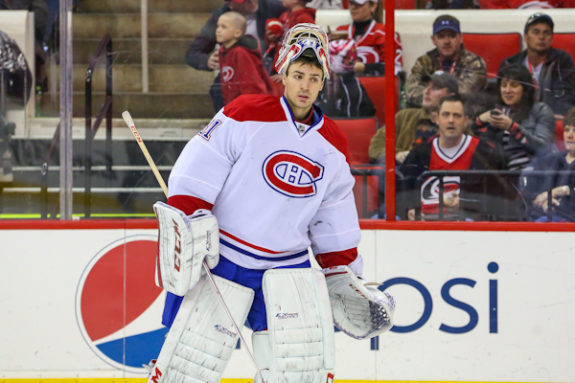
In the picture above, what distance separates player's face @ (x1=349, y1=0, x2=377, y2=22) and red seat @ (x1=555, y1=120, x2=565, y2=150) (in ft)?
2.80

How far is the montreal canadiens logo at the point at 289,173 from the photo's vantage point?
8.30 ft

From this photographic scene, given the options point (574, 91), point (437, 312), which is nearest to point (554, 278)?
point (437, 312)

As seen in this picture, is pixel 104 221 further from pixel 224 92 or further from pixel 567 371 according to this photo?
pixel 567 371

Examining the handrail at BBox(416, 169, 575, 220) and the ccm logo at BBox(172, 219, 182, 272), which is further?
the handrail at BBox(416, 169, 575, 220)

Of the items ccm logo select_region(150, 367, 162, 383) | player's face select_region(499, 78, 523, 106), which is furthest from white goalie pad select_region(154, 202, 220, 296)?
player's face select_region(499, 78, 523, 106)

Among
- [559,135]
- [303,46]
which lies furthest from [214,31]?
[559,135]

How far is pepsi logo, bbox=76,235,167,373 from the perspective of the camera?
348 centimetres

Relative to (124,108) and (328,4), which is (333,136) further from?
(124,108)

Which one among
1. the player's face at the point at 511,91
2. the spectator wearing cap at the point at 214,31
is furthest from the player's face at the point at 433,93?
the spectator wearing cap at the point at 214,31

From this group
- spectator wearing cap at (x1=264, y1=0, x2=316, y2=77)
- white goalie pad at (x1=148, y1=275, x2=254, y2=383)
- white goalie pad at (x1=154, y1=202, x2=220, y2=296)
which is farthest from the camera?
spectator wearing cap at (x1=264, y1=0, x2=316, y2=77)

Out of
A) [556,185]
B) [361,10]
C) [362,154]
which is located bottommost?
[556,185]

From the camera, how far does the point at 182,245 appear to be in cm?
242

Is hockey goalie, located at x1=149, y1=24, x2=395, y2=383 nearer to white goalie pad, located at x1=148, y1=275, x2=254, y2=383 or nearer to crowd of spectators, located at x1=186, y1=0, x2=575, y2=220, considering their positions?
white goalie pad, located at x1=148, y1=275, x2=254, y2=383

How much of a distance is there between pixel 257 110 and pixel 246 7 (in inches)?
40.5
